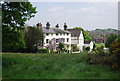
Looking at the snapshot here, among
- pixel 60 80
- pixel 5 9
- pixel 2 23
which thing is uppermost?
pixel 5 9

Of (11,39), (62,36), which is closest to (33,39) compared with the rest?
(11,39)

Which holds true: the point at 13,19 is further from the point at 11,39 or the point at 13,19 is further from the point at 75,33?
the point at 75,33

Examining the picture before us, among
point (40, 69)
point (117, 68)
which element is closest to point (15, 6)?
point (40, 69)

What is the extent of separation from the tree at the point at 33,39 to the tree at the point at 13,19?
1520 centimetres

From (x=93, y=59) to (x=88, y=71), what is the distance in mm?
1865

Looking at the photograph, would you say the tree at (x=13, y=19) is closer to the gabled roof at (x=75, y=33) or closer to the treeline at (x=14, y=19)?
the treeline at (x=14, y=19)

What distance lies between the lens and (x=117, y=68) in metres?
7.00

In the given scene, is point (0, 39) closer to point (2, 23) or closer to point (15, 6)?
point (2, 23)

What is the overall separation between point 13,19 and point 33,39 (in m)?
16.1

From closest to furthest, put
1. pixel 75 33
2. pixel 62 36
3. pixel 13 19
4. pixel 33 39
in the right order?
pixel 13 19 → pixel 33 39 → pixel 62 36 → pixel 75 33

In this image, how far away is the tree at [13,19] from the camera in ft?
27.3

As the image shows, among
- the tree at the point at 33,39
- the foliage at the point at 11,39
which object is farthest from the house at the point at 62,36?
the foliage at the point at 11,39

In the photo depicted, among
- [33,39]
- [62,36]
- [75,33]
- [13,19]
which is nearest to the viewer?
[13,19]

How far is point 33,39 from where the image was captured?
24.4 meters
